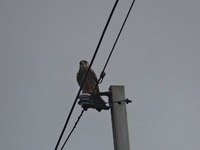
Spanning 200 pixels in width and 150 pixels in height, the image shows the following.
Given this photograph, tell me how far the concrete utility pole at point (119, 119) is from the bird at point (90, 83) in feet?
0.57

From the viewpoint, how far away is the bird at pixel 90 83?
24.4 ft

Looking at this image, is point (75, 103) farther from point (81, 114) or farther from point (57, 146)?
point (57, 146)

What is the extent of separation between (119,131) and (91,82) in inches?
127

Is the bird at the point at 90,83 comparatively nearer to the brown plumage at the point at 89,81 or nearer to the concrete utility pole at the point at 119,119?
the brown plumage at the point at 89,81

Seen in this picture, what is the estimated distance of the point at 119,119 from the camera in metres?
7.04

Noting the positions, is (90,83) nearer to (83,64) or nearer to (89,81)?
(89,81)

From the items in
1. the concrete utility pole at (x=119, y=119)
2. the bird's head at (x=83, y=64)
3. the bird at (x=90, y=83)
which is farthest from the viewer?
the bird's head at (x=83, y=64)

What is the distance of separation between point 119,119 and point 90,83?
3107mm

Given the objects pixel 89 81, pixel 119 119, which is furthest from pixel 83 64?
pixel 119 119

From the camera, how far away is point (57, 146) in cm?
802

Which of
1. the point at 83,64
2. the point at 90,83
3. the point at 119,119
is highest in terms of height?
the point at 83,64

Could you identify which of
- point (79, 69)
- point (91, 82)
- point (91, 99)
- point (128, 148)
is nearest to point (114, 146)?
point (128, 148)

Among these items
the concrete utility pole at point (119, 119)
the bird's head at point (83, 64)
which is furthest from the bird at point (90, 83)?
the concrete utility pole at point (119, 119)

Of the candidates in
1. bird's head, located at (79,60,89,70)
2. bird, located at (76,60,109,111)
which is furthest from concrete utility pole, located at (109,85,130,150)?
bird's head, located at (79,60,89,70)
